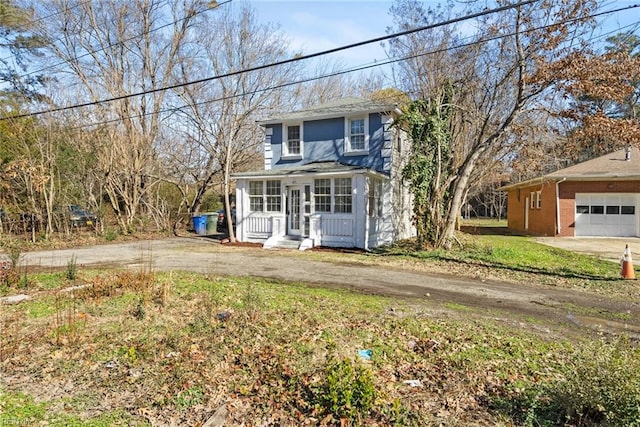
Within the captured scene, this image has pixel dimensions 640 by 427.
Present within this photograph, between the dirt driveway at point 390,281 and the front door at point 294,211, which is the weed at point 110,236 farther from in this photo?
the front door at point 294,211

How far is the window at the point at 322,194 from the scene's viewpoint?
14742 millimetres

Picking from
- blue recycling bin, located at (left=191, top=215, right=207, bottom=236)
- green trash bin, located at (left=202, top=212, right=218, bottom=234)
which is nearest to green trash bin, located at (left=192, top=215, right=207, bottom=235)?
blue recycling bin, located at (left=191, top=215, right=207, bottom=236)

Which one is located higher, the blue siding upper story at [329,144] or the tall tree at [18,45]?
the tall tree at [18,45]

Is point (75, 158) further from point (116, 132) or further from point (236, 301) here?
point (236, 301)

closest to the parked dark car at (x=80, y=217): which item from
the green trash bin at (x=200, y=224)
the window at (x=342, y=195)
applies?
the green trash bin at (x=200, y=224)

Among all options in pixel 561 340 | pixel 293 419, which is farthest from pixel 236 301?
pixel 561 340

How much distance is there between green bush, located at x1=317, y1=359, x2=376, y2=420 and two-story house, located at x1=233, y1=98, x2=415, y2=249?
10723mm

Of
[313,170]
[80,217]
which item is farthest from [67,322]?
[80,217]

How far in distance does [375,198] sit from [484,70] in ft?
19.6

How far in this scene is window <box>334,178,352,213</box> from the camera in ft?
47.0

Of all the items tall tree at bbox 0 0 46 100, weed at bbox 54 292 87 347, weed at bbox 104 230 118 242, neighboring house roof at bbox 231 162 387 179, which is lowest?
weed at bbox 54 292 87 347

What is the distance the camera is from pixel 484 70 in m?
13.3

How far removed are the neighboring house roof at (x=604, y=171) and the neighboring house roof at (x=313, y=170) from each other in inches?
424

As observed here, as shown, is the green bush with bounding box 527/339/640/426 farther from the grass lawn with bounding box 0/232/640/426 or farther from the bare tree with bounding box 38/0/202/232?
the bare tree with bounding box 38/0/202/232
